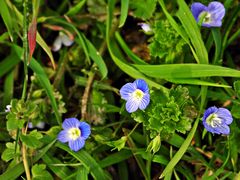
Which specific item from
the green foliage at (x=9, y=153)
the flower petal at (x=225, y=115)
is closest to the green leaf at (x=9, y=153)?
the green foliage at (x=9, y=153)

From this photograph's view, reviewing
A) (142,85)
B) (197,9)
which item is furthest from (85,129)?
(197,9)

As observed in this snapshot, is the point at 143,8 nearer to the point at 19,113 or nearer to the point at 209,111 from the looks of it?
the point at 209,111

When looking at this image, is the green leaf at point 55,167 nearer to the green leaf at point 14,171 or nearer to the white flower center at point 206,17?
the green leaf at point 14,171

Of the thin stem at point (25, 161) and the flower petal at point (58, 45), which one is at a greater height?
the flower petal at point (58, 45)

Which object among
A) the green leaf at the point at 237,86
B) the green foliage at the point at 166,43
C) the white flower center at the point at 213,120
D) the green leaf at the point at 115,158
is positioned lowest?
the green leaf at the point at 115,158

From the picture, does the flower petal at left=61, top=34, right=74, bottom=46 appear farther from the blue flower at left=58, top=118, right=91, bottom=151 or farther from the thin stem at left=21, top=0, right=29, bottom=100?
the blue flower at left=58, top=118, right=91, bottom=151
